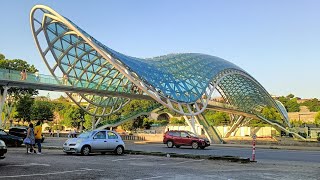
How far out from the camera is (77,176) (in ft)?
40.9

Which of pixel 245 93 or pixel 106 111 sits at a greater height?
pixel 245 93

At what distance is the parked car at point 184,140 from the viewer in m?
36.5

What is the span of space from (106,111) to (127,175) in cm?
6162

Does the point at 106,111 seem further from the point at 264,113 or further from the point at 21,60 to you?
the point at 264,113

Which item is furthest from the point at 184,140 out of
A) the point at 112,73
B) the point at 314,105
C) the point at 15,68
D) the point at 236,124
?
the point at 314,105

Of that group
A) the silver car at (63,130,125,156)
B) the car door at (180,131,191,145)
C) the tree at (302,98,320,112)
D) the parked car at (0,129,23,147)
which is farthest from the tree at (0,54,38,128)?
the tree at (302,98,320,112)

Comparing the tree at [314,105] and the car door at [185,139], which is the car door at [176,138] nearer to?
Result: the car door at [185,139]

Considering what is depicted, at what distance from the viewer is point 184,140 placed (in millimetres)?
37312

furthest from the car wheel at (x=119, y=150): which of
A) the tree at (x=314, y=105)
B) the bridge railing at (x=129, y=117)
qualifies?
the tree at (x=314, y=105)

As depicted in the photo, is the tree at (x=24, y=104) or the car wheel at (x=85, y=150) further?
the tree at (x=24, y=104)

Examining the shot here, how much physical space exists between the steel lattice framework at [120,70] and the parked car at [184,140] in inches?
448

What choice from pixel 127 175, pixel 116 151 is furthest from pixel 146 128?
pixel 127 175

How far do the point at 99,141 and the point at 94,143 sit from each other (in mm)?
448

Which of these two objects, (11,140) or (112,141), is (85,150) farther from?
(11,140)
